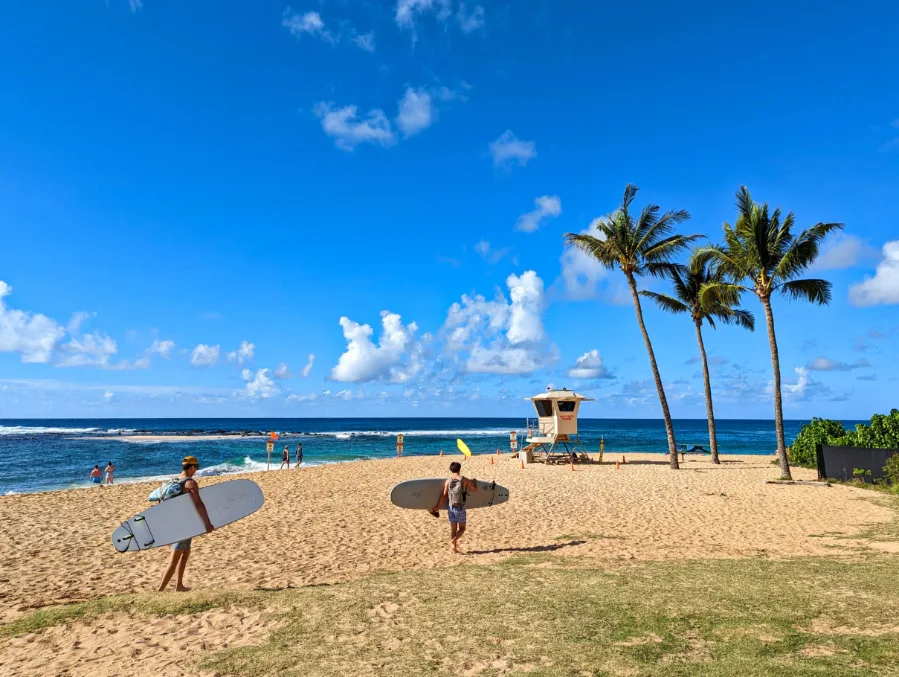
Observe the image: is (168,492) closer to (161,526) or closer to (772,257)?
(161,526)

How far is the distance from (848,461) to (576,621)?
18.1m

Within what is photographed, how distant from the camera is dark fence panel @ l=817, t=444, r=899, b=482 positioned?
1723 centimetres

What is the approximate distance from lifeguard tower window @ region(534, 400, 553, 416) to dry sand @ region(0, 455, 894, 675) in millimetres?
9618

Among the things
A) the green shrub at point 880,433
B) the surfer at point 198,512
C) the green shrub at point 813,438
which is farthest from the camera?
the green shrub at point 813,438

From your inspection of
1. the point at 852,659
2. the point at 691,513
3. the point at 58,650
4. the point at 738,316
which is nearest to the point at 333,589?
the point at 58,650

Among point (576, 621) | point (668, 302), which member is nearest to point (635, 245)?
point (668, 302)

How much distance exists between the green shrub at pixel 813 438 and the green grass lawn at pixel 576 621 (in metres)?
17.4

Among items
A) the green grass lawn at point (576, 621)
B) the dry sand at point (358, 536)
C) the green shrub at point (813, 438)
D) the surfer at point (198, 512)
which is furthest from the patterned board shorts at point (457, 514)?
the green shrub at point (813, 438)

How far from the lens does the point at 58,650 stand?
532 cm

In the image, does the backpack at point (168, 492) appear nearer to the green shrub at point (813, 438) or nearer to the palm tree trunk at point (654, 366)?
the palm tree trunk at point (654, 366)

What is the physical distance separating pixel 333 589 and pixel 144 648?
97.6 inches

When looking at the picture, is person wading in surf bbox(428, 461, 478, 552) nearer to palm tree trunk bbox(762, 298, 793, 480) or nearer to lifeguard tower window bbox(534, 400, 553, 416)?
palm tree trunk bbox(762, 298, 793, 480)

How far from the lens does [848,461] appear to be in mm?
18328

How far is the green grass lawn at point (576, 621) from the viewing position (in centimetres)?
461
